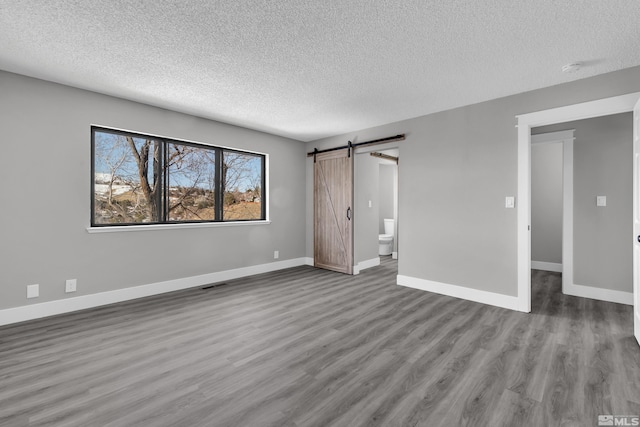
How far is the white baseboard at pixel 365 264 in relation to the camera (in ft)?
17.1

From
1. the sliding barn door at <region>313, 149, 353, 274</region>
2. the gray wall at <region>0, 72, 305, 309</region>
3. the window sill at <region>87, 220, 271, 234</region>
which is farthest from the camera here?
the sliding barn door at <region>313, 149, 353, 274</region>

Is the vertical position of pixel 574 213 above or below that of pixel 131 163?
below

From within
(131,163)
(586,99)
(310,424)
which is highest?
(586,99)

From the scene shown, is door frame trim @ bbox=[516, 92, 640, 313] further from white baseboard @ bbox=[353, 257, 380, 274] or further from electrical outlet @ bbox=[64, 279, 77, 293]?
electrical outlet @ bbox=[64, 279, 77, 293]

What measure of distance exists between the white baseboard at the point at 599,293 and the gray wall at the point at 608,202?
0.16 ft

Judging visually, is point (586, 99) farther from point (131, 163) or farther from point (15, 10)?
point (131, 163)

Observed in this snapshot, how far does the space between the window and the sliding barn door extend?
3.85 ft

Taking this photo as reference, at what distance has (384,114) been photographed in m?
4.18

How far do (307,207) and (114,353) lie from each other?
4.07 meters

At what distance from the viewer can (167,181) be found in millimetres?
4137

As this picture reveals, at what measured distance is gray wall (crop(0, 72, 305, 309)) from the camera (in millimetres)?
2924

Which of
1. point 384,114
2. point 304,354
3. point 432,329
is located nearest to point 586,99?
point 384,114

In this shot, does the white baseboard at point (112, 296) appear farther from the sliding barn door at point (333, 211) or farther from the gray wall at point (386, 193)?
the gray wall at point (386, 193)

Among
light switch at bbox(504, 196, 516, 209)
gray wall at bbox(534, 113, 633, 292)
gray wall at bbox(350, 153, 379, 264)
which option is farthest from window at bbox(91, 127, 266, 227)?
gray wall at bbox(534, 113, 633, 292)
